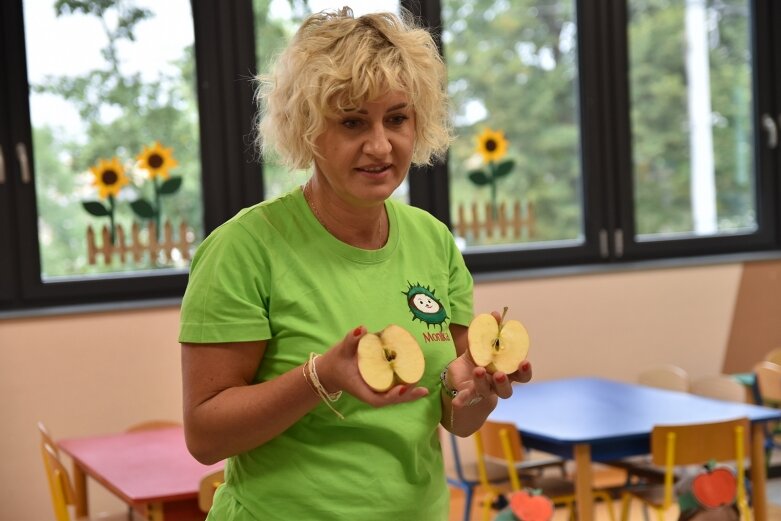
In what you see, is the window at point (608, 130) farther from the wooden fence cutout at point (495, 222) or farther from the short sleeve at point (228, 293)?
the short sleeve at point (228, 293)

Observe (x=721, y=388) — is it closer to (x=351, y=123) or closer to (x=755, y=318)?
(x=755, y=318)

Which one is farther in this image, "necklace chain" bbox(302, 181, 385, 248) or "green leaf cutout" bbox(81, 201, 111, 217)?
"green leaf cutout" bbox(81, 201, 111, 217)

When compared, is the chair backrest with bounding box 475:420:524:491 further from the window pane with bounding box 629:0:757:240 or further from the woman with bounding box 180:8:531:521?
Result: the window pane with bounding box 629:0:757:240

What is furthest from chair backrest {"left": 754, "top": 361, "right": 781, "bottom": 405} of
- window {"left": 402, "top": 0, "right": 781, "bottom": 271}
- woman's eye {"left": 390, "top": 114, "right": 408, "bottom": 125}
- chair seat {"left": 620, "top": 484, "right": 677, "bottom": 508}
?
woman's eye {"left": 390, "top": 114, "right": 408, "bottom": 125}

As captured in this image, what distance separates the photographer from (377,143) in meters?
1.38

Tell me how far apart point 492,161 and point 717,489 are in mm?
2410

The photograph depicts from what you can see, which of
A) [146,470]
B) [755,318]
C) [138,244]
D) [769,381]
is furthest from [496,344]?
[755,318]

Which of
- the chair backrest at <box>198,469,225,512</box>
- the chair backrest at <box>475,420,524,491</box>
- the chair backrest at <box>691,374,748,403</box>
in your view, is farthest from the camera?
the chair backrest at <box>691,374,748,403</box>

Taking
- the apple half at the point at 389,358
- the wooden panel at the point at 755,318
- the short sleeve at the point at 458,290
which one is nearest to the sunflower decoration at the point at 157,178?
the wooden panel at the point at 755,318

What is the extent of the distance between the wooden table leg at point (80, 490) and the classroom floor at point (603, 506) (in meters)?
1.28

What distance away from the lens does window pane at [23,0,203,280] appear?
14.4 feet

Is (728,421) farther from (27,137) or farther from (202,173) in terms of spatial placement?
(27,137)

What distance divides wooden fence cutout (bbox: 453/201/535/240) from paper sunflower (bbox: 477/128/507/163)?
22cm

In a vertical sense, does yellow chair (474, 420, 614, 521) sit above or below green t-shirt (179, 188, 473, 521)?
below
